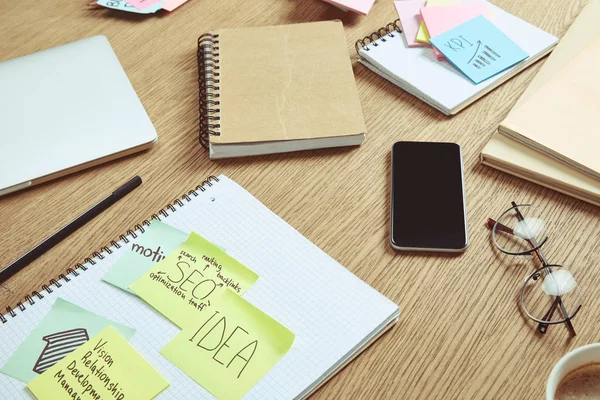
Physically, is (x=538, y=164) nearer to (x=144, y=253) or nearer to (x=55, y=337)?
(x=144, y=253)

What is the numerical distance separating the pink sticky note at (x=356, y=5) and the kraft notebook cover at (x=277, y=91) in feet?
0.19

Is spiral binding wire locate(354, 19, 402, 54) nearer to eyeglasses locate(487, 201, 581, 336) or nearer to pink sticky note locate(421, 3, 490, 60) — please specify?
pink sticky note locate(421, 3, 490, 60)

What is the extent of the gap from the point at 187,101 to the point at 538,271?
564mm

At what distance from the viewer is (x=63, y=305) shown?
2.30 ft

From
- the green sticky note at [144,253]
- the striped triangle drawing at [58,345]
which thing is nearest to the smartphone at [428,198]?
the green sticky note at [144,253]

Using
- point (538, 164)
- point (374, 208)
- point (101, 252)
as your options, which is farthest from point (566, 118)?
point (101, 252)

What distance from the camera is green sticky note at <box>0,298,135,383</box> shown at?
651 mm

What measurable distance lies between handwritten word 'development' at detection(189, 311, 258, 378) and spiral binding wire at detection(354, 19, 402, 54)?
0.52 meters

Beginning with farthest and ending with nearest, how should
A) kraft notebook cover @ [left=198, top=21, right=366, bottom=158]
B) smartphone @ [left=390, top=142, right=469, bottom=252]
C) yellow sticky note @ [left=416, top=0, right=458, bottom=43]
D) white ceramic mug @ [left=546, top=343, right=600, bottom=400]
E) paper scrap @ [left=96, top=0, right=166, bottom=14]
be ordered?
paper scrap @ [left=96, top=0, right=166, bottom=14] < yellow sticky note @ [left=416, top=0, right=458, bottom=43] < kraft notebook cover @ [left=198, top=21, right=366, bottom=158] < smartphone @ [left=390, top=142, right=469, bottom=252] < white ceramic mug @ [left=546, top=343, right=600, bottom=400]

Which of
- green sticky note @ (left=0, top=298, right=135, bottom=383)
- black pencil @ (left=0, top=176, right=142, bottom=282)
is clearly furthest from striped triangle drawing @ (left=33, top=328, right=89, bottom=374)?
black pencil @ (left=0, top=176, right=142, bottom=282)

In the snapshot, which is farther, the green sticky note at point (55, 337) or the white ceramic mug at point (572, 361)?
the green sticky note at point (55, 337)

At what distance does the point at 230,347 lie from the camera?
0.66m

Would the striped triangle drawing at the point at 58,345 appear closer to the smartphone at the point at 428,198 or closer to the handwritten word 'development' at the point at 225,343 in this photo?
the handwritten word 'development' at the point at 225,343

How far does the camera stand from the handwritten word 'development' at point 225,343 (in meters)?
0.65
